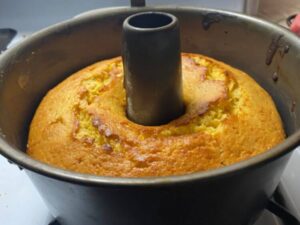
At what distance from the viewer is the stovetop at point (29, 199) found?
0.72m

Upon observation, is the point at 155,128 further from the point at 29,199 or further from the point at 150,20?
the point at 29,199

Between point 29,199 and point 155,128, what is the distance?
0.31m

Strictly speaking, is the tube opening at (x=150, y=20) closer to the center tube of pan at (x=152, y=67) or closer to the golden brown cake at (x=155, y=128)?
the center tube of pan at (x=152, y=67)

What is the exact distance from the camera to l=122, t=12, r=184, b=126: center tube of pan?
1.91 ft

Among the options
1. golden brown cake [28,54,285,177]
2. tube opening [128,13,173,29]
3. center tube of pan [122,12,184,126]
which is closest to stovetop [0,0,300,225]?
golden brown cake [28,54,285,177]

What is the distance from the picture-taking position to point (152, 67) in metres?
0.61

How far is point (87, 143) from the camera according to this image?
2.08ft

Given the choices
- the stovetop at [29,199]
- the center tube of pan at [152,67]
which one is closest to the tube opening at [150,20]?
the center tube of pan at [152,67]

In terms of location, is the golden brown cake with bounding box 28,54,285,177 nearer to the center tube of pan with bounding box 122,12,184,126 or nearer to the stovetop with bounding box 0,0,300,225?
the center tube of pan with bounding box 122,12,184,126

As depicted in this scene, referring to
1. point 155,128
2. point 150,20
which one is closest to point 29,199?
point 155,128

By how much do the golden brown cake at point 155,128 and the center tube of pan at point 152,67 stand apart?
24 millimetres

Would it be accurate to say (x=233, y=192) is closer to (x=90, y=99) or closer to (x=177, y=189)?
(x=177, y=189)

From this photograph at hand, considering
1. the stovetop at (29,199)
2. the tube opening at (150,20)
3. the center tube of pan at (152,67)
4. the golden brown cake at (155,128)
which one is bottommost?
the stovetop at (29,199)

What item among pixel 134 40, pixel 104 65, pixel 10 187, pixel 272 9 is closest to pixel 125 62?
pixel 134 40
